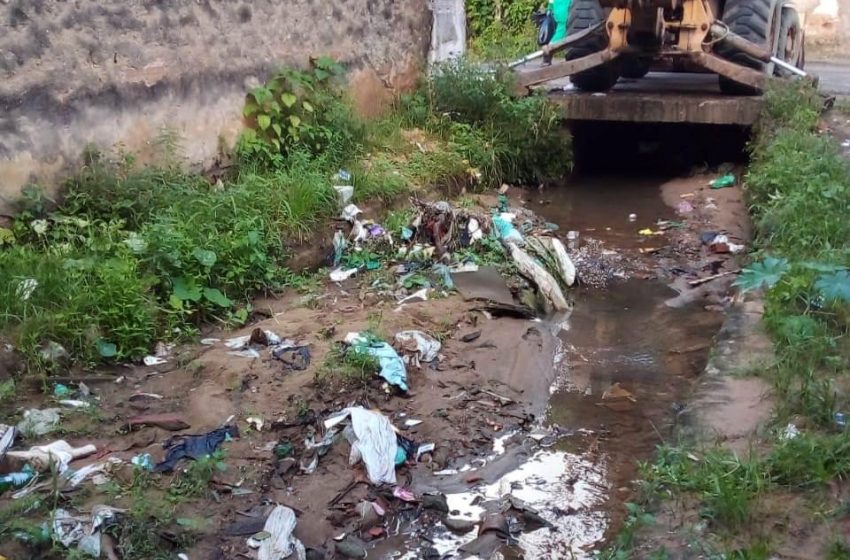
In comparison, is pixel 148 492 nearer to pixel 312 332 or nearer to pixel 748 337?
pixel 312 332

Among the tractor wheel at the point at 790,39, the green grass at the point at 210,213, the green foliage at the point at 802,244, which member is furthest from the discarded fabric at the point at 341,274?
the tractor wheel at the point at 790,39

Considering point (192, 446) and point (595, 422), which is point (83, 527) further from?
point (595, 422)

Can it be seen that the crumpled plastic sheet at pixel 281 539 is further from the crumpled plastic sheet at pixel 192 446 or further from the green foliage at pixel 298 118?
the green foliage at pixel 298 118

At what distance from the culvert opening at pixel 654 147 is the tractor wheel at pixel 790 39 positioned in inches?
34.3

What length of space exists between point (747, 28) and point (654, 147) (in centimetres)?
149

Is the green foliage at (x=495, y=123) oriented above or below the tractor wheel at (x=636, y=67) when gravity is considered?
below

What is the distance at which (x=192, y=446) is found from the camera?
3.50 m

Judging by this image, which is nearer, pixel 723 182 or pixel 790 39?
pixel 723 182

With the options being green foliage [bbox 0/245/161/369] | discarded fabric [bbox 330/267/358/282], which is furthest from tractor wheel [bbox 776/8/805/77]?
green foliage [bbox 0/245/161/369]

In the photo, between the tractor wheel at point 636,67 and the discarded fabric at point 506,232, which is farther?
the tractor wheel at point 636,67

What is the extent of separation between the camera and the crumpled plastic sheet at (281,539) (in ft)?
9.71

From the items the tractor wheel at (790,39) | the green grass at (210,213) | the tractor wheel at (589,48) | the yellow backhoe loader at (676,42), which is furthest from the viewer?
the tractor wheel at (790,39)

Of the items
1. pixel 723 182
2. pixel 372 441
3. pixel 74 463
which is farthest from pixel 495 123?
pixel 74 463

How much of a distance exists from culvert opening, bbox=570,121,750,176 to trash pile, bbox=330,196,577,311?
2.58 meters
